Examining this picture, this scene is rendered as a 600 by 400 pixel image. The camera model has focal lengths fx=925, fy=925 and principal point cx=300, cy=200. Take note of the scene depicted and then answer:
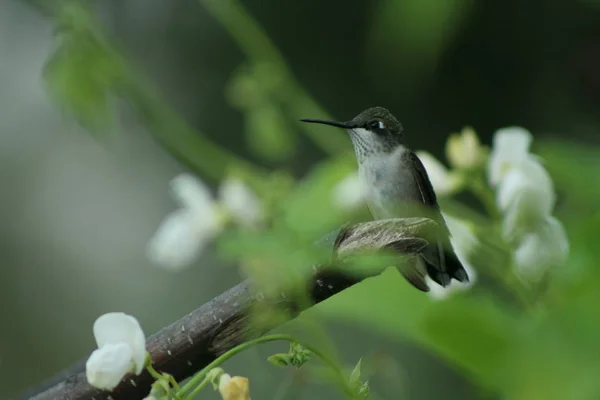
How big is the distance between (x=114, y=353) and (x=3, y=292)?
197 centimetres

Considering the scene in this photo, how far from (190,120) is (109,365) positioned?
5.27ft

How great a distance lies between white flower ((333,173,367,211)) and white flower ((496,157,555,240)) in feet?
0.22

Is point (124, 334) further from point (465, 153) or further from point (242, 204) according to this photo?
point (242, 204)

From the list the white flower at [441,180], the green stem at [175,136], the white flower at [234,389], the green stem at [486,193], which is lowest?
the green stem at [486,193]

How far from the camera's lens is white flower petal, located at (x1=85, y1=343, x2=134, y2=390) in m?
0.33

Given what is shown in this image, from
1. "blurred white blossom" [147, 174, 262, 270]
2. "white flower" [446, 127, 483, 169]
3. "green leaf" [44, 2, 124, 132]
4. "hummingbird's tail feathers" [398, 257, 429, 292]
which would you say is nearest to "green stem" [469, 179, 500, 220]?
"white flower" [446, 127, 483, 169]

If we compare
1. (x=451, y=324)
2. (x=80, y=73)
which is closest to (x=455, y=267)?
(x=451, y=324)

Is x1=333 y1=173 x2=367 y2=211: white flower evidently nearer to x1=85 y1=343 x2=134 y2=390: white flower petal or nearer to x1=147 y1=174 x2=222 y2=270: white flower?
x1=85 y1=343 x2=134 y2=390: white flower petal

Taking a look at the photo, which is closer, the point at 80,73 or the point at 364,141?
the point at 364,141

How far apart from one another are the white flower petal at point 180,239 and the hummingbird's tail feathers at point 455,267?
0.33m

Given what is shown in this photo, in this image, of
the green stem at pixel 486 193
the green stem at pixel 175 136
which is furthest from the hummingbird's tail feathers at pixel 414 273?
the green stem at pixel 175 136

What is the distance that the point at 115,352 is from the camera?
33 centimetres

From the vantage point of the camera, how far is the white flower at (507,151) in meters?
0.46

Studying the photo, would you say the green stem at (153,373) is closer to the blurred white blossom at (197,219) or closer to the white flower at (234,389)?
the white flower at (234,389)
